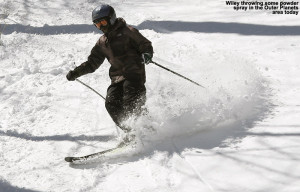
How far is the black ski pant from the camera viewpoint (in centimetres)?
457

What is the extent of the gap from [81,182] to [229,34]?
17.2 ft

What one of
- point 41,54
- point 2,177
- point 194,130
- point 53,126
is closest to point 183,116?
point 194,130

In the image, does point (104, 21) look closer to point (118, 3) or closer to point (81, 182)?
point (81, 182)

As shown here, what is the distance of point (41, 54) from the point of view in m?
7.92

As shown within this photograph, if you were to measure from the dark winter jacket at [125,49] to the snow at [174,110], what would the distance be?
0.65 meters

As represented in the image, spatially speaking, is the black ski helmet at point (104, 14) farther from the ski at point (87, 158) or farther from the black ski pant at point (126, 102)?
the ski at point (87, 158)

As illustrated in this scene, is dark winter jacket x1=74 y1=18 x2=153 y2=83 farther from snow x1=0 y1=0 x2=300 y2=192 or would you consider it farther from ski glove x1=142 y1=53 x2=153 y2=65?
snow x1=0 y1=0 x2=300 y2=192

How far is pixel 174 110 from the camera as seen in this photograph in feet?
16.4

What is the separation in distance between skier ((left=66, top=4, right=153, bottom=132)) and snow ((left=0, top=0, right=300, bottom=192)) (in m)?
0.25

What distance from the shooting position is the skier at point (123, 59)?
15.0ft

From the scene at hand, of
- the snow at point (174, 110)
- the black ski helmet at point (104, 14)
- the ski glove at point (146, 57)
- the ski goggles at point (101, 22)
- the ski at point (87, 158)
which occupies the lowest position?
the ski at point (87, 158)

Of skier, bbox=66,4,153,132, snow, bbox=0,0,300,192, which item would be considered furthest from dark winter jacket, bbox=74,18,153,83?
snow, bbox=0,0,300,192

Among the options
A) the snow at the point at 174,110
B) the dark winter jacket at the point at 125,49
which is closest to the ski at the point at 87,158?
the snow at the point at 174,110

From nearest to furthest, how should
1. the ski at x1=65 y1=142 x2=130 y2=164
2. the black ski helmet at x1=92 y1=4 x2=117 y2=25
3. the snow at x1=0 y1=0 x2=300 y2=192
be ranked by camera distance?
the snow at x1=0 y1=0 x2=300 y2=192 < the ski at x1=65 y1=142 x2=130 y2=164 < the black ski helmet at x1=92 y1=4 x2=117 y2=25
